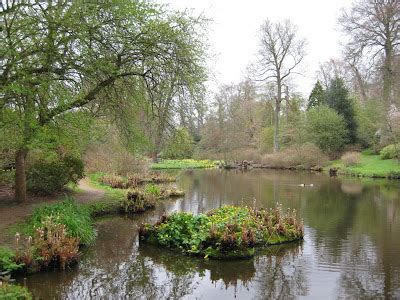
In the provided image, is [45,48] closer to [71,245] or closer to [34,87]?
[34,87]

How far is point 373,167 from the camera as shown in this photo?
107ft

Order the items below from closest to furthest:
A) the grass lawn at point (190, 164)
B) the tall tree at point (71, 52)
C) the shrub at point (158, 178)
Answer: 1. the tall tree at point (71, 52)
2. the shrub at point (158, 178)
3. the grass lawn at point (190, 164)

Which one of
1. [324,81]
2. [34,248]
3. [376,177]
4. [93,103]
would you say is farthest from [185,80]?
[324,81]

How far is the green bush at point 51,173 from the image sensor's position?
14.4m

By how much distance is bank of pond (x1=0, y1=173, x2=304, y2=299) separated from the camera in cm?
833

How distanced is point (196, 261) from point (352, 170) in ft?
88.3

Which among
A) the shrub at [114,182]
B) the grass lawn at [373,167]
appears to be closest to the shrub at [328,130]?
the grass lawn at [373,167]

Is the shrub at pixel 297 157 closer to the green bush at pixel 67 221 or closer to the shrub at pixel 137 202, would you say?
the shrub at pixel 137 202

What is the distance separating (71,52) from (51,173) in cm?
529

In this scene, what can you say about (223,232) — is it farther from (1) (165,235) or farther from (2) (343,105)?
(2) (343,105)

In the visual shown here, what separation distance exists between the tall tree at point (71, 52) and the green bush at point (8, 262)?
310 cm

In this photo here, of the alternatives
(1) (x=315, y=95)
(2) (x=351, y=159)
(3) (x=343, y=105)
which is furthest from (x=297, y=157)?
(1) (x=315, y=95)

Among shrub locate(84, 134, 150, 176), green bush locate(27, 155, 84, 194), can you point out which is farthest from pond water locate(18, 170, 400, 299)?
shrub locate(84, 134, 150, 176)

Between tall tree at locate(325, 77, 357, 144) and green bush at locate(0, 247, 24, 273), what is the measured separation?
37.9 metres
